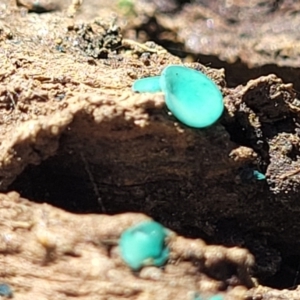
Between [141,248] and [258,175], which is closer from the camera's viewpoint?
[141,248]

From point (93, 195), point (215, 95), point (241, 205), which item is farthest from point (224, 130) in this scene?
point (93, 195)

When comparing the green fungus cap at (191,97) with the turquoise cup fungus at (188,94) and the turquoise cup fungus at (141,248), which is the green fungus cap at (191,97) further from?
the turquoise cup fungus at (141,248)

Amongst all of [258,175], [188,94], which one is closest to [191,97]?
[188,94]

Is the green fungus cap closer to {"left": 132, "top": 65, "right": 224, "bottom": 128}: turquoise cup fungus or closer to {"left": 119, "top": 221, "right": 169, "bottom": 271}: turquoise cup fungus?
{"left": 132, "top": 65, "right": 224, "bottom": 128}: turquoise cup fungus

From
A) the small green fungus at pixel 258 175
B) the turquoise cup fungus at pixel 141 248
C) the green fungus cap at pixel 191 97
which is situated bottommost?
the turquoise cup fungus at pixel 141 248

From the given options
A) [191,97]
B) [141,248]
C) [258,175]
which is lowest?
[141,248]

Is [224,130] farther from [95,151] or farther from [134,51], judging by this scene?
[134,51]

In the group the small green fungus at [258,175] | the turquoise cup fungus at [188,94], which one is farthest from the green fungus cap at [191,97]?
the small green fungus at [258,175]

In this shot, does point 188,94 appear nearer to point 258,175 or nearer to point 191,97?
point 191,97
